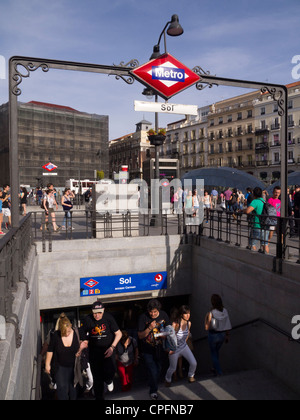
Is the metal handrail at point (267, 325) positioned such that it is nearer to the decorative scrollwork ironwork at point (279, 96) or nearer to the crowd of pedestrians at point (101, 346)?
the crowd of pedestrians at point (101, 346)

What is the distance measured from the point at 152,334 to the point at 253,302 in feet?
10.8

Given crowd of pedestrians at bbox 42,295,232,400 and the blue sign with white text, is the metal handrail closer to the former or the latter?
crowd of pedestrians at bbox 42,295,232,400

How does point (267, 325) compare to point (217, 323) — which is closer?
point (217, 323)

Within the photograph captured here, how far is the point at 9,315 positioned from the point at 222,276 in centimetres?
708

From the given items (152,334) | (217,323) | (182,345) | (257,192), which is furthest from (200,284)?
(152,334)

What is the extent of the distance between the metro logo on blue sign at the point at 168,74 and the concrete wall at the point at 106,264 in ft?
18.9

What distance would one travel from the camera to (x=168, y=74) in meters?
7.63

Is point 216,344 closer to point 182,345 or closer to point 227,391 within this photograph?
point 182,345

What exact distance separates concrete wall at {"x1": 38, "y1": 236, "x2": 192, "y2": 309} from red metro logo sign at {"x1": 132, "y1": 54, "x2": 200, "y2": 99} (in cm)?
561

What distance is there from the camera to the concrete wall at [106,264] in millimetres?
11234

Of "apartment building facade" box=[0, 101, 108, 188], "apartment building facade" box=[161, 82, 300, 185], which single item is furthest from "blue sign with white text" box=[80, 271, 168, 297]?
"apartment building facade" box=[0, 101, 108, 188]

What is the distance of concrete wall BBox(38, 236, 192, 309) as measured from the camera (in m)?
11.2

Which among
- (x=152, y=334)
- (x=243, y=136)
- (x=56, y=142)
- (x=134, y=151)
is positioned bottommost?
(x=152, y=334)

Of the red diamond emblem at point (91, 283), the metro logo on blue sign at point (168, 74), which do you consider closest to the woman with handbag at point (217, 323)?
the metro logo on blue sign at point (168, 74)
